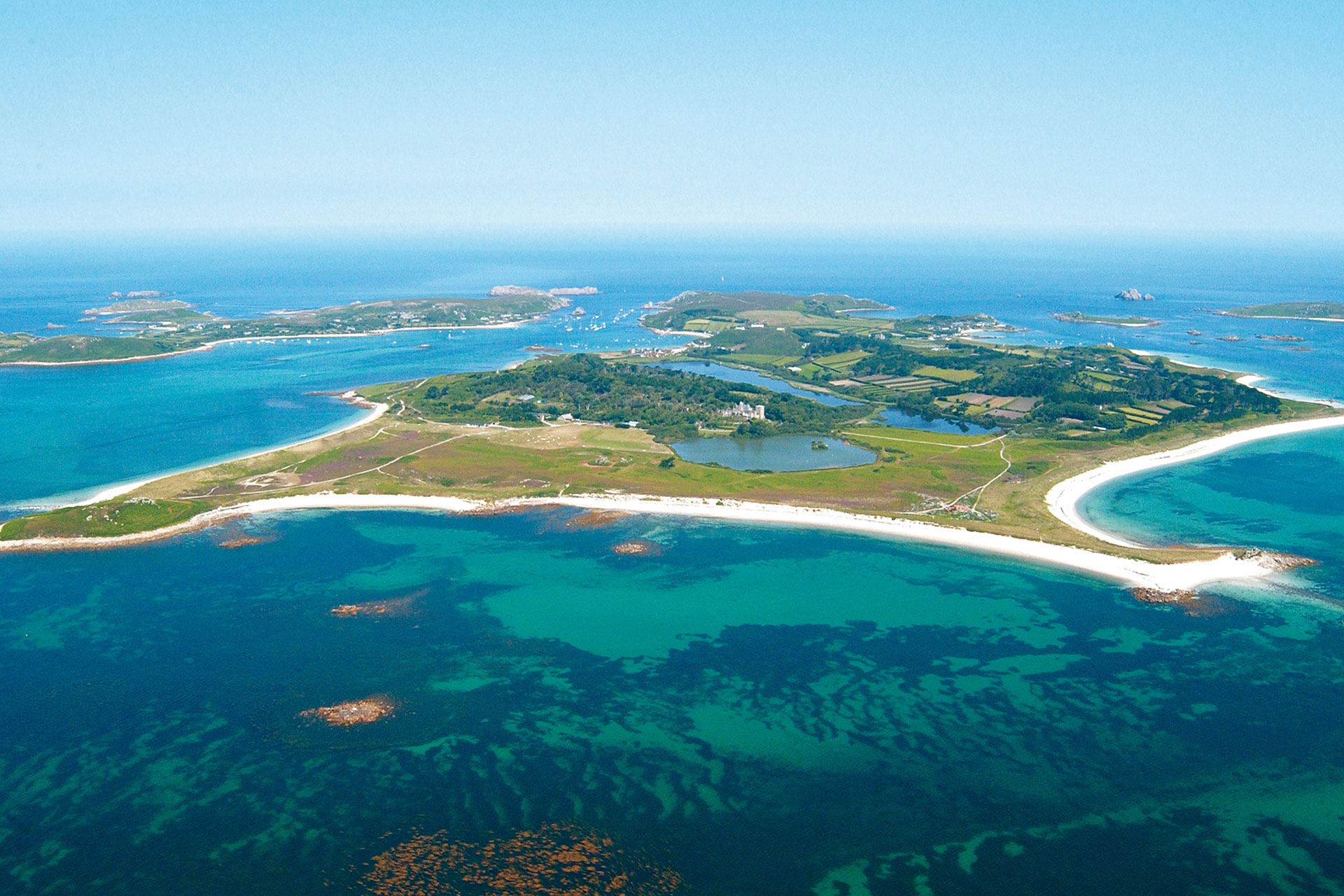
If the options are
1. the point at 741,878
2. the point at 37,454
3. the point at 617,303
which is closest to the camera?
the point at 741,878

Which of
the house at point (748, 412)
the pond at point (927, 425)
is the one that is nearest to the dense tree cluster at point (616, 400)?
the house at point (748, 412)

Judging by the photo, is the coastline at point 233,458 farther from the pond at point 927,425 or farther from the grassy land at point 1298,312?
the grassy land at point 1298,312

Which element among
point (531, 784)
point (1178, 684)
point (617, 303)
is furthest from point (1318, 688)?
point (617, 303)

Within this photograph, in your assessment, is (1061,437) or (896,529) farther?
(1061,437)

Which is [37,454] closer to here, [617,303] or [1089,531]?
[1089,531]

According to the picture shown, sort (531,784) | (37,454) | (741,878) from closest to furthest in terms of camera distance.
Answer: (741,878)
(531,784)
(37,454)

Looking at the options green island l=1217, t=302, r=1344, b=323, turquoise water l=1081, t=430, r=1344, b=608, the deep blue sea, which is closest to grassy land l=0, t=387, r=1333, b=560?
turquoise water l=1081, t=430, r=1344, b=608
